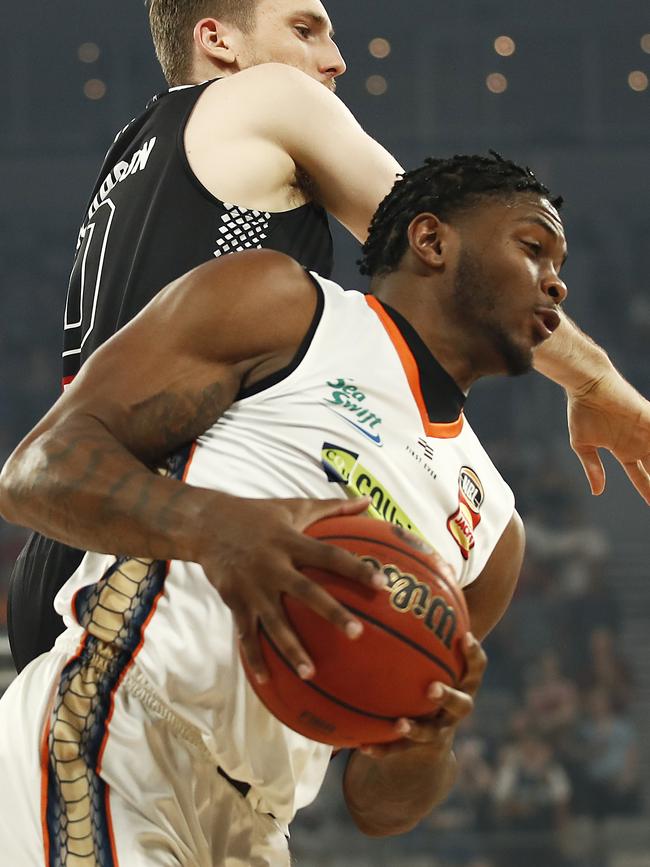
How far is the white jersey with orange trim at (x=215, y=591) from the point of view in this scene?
73.7 inches

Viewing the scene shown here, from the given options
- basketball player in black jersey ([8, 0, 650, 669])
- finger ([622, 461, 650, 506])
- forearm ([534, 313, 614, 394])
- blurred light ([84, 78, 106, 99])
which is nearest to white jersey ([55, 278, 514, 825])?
basketball player in black jersey ([8, 0, 650, 669])

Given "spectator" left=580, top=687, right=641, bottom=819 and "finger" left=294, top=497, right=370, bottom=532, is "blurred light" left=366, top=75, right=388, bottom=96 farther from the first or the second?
"finger" left=294, top=497, right=370, bottom=532

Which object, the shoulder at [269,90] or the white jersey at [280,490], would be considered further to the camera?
the shoulder at [269,90]

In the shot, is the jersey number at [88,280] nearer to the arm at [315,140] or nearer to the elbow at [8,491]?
the arm at [315,140]

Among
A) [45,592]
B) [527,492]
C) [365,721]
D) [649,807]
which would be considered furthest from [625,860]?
[365,721]

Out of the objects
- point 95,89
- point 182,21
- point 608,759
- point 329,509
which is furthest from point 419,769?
point 95,89

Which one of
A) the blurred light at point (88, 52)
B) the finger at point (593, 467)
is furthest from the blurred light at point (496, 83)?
the finger at point (593, 467)

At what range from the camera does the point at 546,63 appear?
1327 centimetres

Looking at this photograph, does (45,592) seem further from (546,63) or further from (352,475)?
(546,63)

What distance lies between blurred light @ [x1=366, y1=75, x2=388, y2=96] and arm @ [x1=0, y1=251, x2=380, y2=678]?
1157 centimetres

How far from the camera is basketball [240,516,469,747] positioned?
→ 158 centimetres

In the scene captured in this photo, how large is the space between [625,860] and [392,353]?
5.96m

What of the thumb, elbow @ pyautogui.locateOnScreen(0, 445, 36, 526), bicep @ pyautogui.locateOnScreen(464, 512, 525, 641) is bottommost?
bicep @ pyautogui.locateOnScreen(464, 512, 525, 641)

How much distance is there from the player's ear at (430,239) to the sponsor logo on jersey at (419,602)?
69 cm
